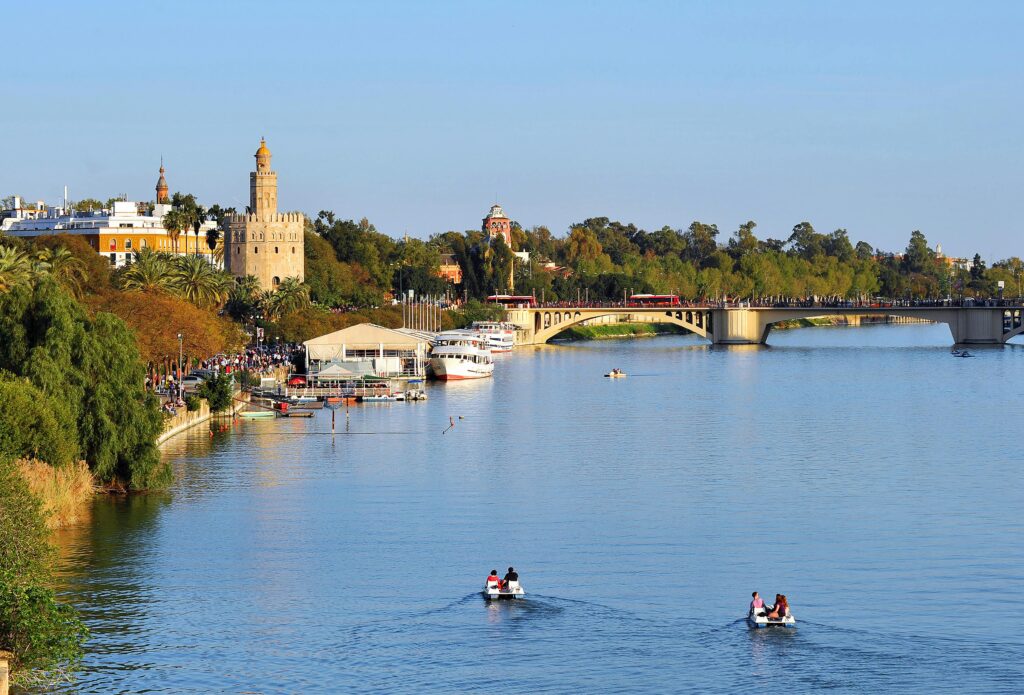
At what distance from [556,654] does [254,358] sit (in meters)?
84.7

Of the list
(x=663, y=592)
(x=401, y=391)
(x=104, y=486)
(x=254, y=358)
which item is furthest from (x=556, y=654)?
(x=254, y=358)

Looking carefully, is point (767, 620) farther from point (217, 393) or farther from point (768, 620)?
point (217, 393)

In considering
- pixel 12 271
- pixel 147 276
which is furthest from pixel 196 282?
pixel 12 271

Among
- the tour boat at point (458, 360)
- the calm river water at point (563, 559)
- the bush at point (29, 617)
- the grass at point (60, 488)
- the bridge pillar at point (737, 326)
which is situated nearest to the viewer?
the bush at point (29, 617)

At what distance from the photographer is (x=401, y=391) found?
10994cm

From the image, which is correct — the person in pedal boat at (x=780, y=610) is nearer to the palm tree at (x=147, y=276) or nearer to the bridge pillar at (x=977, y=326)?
the palm tree at (x=147, y=276)

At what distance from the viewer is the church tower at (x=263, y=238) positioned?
16138cm

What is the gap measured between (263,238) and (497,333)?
85.0ft

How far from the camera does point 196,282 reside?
121 metres

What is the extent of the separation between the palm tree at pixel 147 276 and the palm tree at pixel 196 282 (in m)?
0.75

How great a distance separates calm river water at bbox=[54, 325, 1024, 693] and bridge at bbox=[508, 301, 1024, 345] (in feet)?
302

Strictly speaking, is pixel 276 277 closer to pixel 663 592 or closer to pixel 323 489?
pixel 323 489

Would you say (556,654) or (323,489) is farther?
(323,489)

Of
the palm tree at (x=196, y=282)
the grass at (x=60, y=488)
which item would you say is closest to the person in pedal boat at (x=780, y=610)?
the grass at (x=60, y=488)
